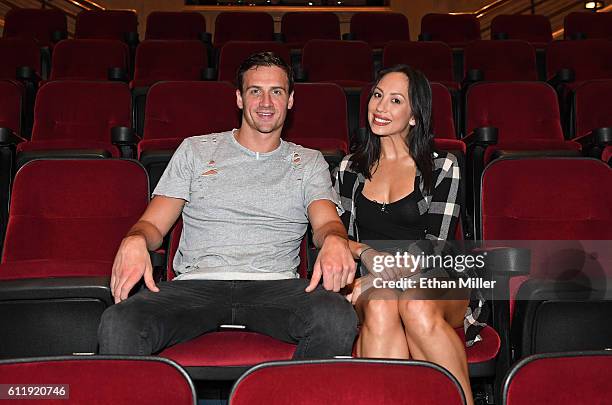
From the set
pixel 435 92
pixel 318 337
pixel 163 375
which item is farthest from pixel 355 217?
pixel 435 92

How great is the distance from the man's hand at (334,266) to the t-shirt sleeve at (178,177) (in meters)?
0.21

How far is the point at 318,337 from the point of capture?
601mm

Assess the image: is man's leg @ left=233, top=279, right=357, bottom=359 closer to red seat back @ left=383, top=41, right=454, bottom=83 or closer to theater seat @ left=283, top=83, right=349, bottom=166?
theater seat @ left=283, top=83, right=349, bottom=166

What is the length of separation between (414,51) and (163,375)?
1418 millimetres

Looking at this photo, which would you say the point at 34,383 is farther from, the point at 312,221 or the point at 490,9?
the point at 490,9

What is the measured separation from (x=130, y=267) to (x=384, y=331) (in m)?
0.23

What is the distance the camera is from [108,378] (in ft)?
1.34

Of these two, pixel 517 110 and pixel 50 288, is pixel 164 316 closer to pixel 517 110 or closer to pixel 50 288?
pixel 50 288

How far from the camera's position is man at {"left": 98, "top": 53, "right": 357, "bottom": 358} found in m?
0.60

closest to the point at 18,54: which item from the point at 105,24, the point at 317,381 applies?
the point at 105,24

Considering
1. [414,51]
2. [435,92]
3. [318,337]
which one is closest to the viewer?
[318,337]

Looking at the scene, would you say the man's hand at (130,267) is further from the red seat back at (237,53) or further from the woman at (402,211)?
the red seat back at (237,53)

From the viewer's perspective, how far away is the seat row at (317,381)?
40cm

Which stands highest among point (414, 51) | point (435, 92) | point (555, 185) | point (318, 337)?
point (414, 51)
